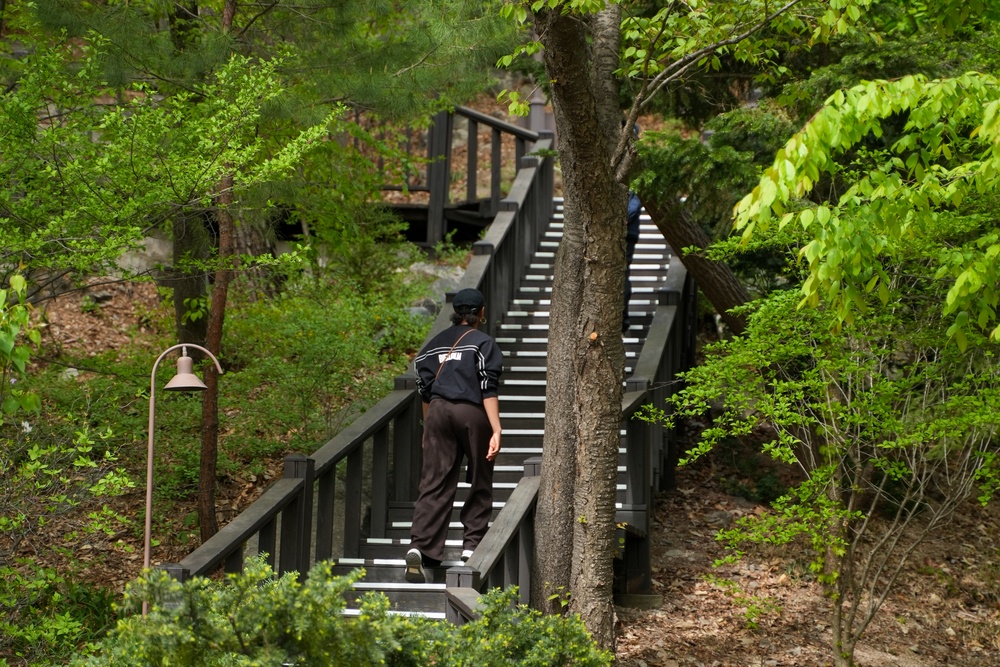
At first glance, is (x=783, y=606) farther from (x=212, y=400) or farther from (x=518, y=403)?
(x=212, y=400)

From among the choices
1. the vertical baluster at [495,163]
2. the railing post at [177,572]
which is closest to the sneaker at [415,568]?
the railing post at [177,572]

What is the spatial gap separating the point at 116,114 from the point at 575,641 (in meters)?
4.25

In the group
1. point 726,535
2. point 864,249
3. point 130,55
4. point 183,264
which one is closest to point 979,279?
point 864,249

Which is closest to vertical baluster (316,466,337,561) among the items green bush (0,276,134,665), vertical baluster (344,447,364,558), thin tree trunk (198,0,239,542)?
vertical baluster (344,447,364,558)

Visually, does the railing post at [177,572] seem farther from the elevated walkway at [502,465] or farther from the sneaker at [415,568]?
the sneaker at [415,568]

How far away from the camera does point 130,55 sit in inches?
335

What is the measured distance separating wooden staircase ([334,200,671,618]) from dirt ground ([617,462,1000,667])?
43.2 inches

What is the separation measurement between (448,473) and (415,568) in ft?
2.00

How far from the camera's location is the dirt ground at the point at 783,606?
26.8ft

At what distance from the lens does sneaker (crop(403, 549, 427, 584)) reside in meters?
6.96

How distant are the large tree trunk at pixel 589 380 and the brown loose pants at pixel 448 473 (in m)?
0.52

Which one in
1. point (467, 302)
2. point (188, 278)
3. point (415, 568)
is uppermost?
point (188, 278)

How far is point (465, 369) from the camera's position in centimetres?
711

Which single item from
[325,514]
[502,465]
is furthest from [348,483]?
[502,465]
